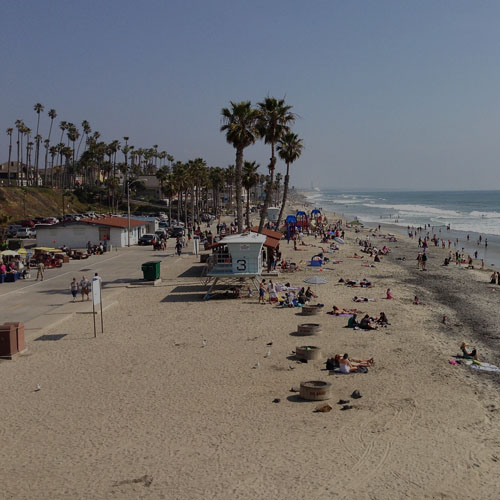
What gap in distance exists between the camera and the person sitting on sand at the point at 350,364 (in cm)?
1606

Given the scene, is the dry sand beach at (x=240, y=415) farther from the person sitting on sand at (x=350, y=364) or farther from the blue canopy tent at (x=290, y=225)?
the blue canopy tent at (x=290, y=225)

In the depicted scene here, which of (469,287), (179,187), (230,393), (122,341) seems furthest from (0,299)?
(179,187)

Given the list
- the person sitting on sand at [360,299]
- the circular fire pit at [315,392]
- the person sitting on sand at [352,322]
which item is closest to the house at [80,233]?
the person sitting on sand at [360,299]

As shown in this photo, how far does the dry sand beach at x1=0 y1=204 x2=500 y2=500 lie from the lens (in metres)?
10.2

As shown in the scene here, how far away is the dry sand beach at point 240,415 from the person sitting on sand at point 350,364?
0.29 metres

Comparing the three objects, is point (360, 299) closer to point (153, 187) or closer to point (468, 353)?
point (468, 353)

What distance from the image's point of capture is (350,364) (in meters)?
16.4

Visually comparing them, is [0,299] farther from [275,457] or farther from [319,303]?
[275,457]

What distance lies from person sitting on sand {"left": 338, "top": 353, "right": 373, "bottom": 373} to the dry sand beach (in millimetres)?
291

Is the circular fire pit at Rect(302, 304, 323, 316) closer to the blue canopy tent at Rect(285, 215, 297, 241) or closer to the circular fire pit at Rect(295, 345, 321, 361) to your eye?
the circular fire pit at Rect(295, 345, 321, 361)

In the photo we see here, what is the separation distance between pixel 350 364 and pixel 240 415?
14.8 ft

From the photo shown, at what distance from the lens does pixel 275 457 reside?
36.3 feet

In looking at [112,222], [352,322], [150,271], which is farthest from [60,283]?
[112,222]

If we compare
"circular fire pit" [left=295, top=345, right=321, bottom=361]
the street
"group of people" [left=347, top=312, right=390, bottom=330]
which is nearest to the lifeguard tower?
the street
